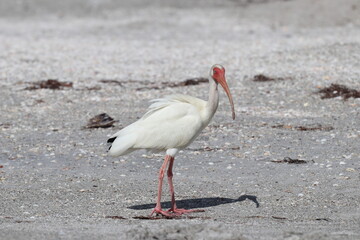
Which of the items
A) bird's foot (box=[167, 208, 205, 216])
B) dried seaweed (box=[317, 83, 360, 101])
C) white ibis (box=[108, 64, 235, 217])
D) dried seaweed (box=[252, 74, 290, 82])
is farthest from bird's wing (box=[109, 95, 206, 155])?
dried seaweed (box=[252, 74, 290, 82])

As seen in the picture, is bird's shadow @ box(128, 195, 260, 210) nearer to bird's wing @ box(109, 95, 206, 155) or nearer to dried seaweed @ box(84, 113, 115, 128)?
bird's wing @ box(109, 95, 206, 155)

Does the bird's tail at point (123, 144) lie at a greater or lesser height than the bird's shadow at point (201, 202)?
greater

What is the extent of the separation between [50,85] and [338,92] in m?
7.18

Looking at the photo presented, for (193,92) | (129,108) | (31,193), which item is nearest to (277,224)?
(31,193)

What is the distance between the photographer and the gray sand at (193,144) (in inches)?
400

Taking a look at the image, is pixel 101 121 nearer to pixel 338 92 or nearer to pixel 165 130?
pixel 338 92

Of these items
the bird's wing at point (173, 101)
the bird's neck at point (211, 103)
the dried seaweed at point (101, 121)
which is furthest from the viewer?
the dried seaweed at point (101, 121)

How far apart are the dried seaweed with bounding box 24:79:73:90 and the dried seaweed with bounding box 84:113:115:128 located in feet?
13.7

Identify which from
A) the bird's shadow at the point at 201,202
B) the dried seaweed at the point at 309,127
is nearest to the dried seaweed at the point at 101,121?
the dried seaweed at the point at 309,127

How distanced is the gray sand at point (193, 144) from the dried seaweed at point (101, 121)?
229 millimetres

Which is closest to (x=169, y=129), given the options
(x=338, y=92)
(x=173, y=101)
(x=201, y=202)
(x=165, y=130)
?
(x=165, y=130)

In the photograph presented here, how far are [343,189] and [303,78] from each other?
370 inches

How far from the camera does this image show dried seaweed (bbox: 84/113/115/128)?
54.0 feet

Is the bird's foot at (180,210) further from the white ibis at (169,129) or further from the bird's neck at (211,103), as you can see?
the bird's neck at (211,103)
